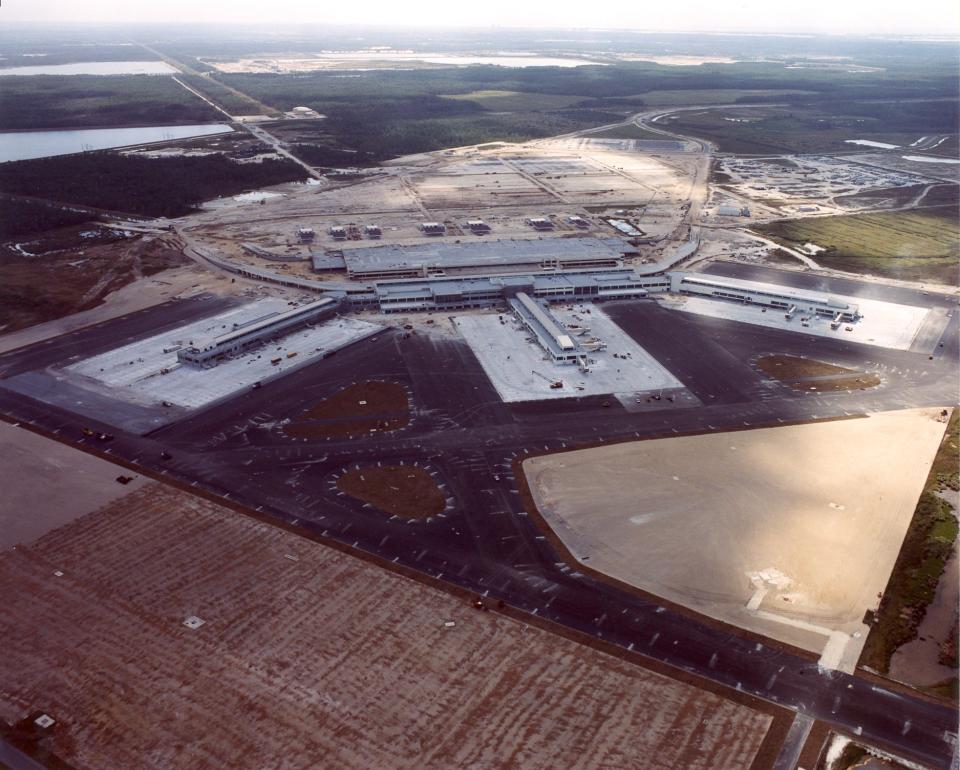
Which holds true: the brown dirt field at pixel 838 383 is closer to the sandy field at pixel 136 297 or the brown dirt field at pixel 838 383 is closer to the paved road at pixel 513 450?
the paved road at pixel 513 450

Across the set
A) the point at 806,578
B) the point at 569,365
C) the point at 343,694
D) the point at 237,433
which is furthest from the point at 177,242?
the point at 806,578

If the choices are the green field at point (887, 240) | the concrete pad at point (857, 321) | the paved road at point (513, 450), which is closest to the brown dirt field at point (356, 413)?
the paved road at point (513, 450)

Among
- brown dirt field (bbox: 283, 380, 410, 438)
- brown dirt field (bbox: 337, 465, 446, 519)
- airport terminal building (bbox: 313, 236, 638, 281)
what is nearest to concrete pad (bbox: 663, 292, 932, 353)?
airport terminal building (bbox: 313, 236, 638, 281)

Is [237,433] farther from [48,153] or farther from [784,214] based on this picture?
[48,153]

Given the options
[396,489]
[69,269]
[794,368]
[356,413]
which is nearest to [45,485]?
[356,413]

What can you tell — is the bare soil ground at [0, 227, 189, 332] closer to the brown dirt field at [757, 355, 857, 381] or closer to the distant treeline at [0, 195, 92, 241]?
the distant treeline at [0, 195, 92, 241]
